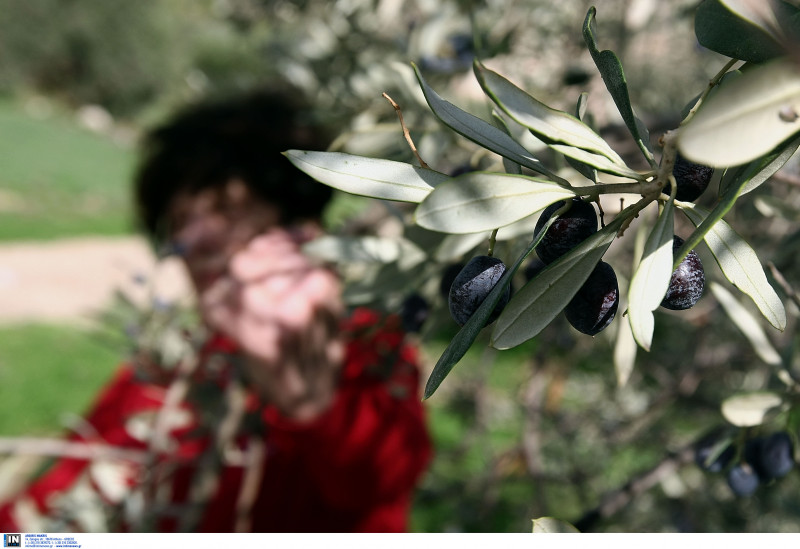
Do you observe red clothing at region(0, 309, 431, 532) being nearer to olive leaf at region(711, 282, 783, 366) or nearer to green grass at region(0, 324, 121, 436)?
olive leaf at region(711, 282, 783, 366)

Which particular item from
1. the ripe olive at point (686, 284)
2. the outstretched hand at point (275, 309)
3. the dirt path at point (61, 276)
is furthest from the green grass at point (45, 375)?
the ripe olive at point (686, 284)

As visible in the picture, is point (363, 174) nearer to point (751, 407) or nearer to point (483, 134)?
point (483, 134)

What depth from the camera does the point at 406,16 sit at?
1.87m

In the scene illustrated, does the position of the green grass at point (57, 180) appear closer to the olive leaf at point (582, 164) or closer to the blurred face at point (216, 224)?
the blurred face at point (216, 224)

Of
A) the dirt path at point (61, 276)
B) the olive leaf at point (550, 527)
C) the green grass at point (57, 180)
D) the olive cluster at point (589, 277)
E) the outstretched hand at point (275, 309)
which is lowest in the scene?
the olive leaf at point (550, 527)

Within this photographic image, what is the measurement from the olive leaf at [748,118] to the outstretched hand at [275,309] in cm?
108

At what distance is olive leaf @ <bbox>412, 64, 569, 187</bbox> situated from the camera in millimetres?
392

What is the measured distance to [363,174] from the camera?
0.40 metres

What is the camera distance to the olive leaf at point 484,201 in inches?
14.1

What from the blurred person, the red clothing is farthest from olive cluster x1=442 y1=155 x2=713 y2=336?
the red clothing

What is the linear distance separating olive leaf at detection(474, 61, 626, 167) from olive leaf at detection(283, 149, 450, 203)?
7cm

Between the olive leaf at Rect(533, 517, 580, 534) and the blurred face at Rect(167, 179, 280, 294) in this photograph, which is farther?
the blurred face at Rect(167, 179, 280, 294)
